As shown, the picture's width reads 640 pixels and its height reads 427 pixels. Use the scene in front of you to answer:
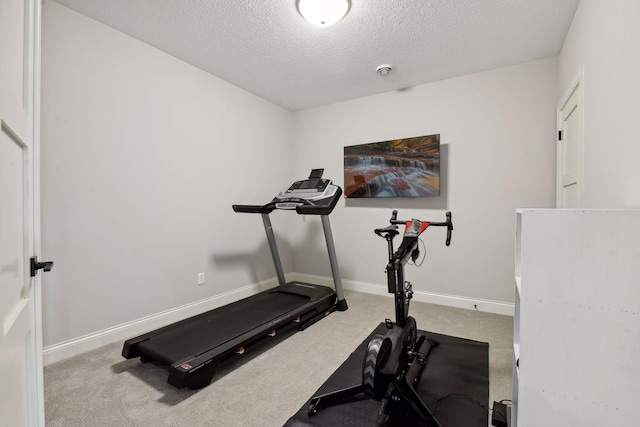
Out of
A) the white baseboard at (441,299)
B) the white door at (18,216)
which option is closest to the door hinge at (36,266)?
the white door at (18,216)

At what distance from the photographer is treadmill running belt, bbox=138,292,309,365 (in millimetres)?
1982

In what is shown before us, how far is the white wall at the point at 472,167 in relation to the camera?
291 cm

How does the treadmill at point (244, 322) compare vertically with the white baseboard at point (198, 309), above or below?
above

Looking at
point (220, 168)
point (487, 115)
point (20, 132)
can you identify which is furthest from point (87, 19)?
point (487, 115)

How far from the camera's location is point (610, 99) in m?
1.49

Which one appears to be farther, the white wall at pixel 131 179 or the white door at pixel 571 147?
the white wall at pixel 131 179

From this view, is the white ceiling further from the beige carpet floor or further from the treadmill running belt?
the beige carpet floor

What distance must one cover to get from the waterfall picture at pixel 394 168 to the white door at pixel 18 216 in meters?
3.09

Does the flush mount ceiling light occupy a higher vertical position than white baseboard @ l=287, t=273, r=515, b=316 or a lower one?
higher

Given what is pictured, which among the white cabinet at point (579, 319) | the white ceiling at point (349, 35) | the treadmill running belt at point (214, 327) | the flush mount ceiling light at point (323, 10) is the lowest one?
the treadmill running belt at point (214, 327)

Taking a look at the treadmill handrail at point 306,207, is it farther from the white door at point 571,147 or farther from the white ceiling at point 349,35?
the white door at point 571,147

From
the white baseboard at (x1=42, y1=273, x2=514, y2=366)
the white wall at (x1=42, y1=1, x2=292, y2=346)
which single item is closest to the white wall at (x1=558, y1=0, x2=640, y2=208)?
the white baseboard at (x1=42, y1=273, x2=514, y2=366)

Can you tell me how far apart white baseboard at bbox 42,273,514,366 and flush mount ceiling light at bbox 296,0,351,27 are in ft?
9.25

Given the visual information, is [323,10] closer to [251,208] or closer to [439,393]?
[251,208]
